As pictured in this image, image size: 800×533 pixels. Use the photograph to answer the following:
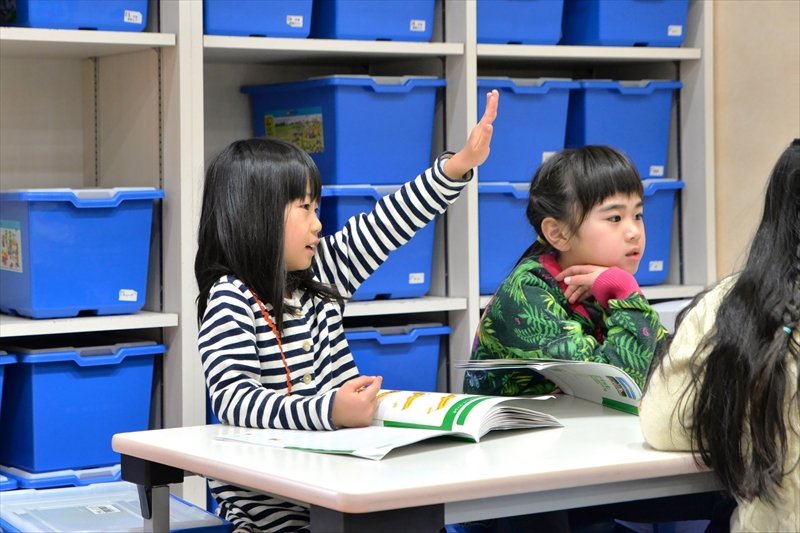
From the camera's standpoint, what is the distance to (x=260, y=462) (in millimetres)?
→ 1241

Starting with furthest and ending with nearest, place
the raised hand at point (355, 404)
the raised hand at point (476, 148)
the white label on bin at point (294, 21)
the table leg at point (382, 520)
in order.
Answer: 1. the white label on bin at point (294, 21)
2. the raised hand at point (476, 148)
3. the raised hand at point (355, 404)
4. the table leg at point (382, 520)

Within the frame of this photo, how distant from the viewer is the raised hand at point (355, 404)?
140cm

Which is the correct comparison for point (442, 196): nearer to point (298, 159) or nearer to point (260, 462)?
point (298, 159)

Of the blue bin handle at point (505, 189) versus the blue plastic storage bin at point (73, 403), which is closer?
the blue plastic storage bin at point (73, 403)

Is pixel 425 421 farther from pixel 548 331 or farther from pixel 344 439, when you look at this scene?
pixel 548 331

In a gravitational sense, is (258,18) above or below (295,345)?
above

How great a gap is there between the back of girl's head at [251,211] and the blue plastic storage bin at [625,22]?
3.95 ft

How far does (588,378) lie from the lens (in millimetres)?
1636

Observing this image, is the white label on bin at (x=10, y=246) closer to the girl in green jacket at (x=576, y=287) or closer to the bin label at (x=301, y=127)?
the bin label at (x=301, y=127)

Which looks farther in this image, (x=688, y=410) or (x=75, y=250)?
(x=75, y=250)

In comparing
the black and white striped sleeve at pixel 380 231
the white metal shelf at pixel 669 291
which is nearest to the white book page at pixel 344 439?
the black and white striped sleeve at pixel 380 231

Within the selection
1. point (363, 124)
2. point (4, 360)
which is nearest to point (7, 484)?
point (4, 360)

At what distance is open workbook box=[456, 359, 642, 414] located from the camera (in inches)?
59.9

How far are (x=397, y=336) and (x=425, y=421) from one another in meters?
1.13
